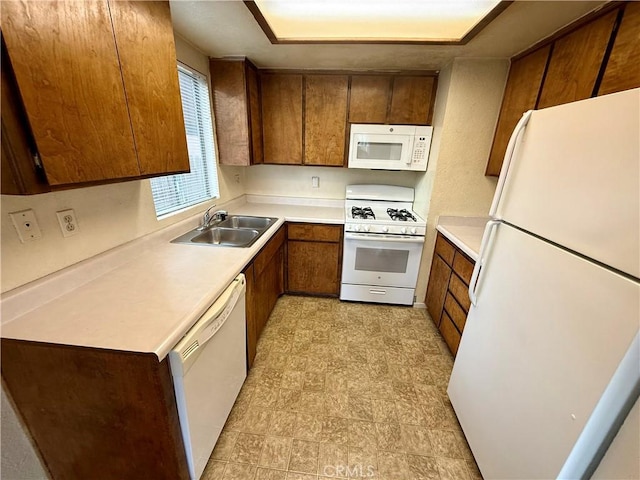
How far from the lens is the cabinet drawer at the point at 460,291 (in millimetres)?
1749

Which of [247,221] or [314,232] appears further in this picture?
[314,232]

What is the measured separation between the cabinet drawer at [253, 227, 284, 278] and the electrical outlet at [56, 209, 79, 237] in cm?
89

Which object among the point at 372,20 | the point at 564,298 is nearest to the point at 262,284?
the point at 564,298

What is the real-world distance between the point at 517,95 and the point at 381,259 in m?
1.63

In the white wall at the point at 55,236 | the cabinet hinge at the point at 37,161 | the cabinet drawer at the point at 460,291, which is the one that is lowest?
the cabinet drawer at the point at 460,291

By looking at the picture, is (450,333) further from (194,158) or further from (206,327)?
(194,158)

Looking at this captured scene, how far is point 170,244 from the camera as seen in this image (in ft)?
5.37

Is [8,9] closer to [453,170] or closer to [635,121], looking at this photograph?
[635,121]

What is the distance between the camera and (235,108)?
2207 mm

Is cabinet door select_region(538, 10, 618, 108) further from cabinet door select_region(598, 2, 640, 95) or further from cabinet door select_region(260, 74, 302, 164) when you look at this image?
cabinet door select_region(260, 74, 302, 164)

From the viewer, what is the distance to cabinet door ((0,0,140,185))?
698 millimetres

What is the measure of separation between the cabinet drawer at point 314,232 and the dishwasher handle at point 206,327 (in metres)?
1.25

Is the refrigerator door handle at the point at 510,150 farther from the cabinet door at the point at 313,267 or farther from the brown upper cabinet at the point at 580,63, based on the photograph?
the cabinet door at the point at 313,267

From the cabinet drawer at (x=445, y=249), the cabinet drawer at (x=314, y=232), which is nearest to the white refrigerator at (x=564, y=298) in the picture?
the cabinet drawer at (x=445, y=249)
